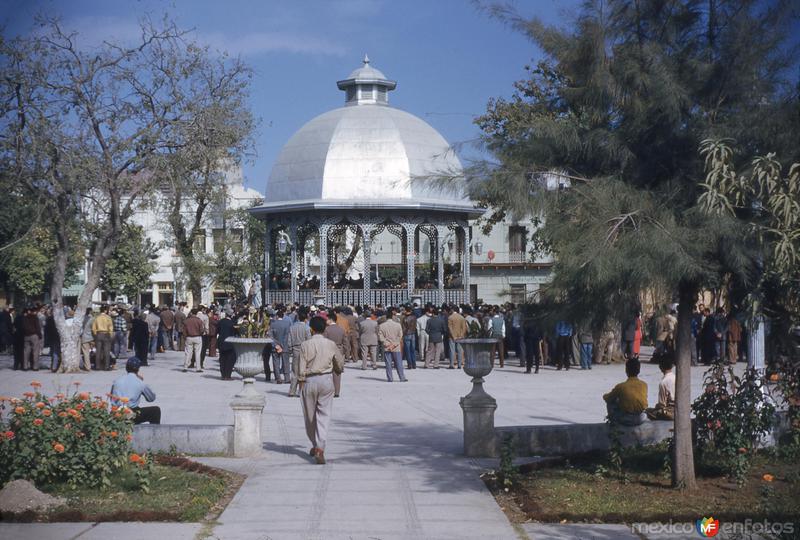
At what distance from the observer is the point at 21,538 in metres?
7.70

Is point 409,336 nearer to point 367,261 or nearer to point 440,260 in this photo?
point 367,261

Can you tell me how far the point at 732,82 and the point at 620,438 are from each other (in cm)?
424

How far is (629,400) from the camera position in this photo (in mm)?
11078

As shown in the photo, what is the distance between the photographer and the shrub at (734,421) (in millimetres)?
9688

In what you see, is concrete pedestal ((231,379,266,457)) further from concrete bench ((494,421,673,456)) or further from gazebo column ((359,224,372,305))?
gazebo column ((359,224,372,305))

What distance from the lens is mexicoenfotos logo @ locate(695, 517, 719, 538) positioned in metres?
7.88

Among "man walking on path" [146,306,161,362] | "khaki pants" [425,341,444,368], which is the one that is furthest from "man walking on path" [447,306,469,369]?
"man walking on path" [146,306,161,362]

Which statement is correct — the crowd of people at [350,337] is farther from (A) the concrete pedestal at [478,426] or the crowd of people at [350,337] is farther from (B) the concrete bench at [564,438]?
(B) the concrete bench at [564,438]

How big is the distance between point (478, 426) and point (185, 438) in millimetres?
3414

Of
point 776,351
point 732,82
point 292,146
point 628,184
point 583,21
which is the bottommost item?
point 776,351

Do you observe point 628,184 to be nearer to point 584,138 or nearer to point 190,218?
point 584,138

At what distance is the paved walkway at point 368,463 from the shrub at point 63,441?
3.83 ft

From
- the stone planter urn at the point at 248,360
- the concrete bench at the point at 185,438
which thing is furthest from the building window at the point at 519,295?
the concrete bench at the point at 185,438

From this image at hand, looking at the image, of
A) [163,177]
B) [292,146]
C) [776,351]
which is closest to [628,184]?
[776,351]
